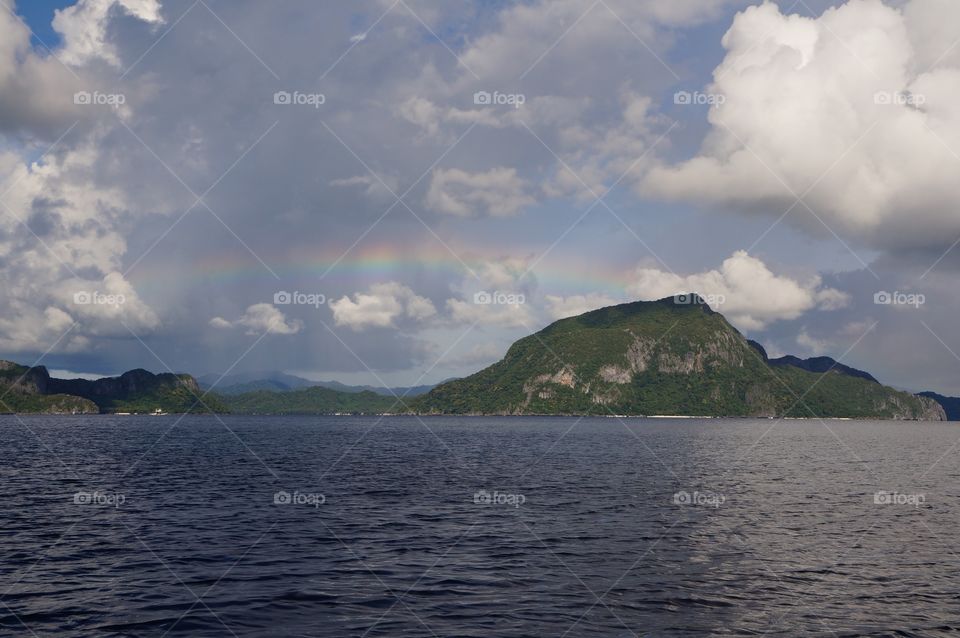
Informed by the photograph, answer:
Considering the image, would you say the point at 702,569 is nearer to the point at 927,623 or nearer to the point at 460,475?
the point at 927,623

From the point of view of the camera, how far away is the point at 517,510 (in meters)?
52.1

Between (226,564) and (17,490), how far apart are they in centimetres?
4267

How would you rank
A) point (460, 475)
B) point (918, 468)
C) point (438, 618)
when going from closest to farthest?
point (438, 618) → point (460, 475) → point (918, 468)

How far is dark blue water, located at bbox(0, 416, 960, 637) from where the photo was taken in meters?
25.9

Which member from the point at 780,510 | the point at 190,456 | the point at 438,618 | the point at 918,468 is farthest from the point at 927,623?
the point at 190,456

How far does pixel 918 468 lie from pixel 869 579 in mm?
88378

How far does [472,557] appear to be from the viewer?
36.1 m

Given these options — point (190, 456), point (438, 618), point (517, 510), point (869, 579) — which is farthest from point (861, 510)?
point (190, 456)

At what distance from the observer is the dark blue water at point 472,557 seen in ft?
84.9

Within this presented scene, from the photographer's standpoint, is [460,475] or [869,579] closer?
[869,579]

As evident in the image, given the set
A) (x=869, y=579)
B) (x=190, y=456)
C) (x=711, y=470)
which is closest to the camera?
(x=869, y=579)

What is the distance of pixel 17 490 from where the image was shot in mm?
62969

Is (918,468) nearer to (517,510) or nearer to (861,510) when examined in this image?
(861,510)

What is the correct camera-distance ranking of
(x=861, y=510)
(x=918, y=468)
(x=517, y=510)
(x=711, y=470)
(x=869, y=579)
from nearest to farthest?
(x=869, y=579)
(x=517, y=510)
(x=861, y=510)
(x=711, y=470)
(x=918, y=468)
